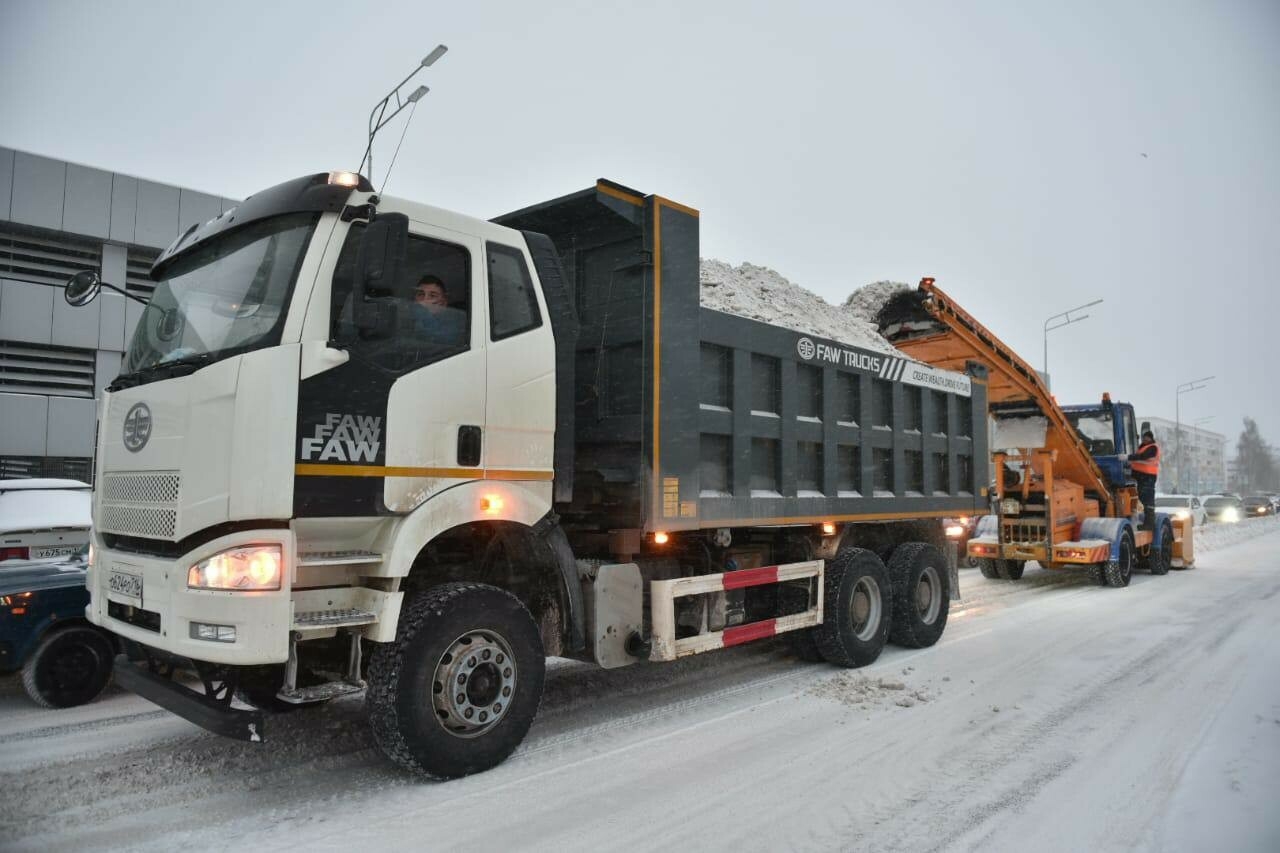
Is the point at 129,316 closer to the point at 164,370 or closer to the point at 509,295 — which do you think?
the point at 164,370

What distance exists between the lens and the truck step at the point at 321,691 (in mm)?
3773

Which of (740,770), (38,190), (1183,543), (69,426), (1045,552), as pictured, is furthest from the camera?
(69,426)

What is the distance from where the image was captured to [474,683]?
4223mm

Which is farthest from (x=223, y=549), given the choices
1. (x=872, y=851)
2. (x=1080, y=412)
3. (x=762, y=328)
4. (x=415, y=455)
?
(x=1080, y=412)

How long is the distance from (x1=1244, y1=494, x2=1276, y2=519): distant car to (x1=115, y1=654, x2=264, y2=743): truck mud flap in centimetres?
4377

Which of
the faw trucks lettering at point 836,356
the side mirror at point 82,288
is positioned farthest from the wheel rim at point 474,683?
the faw trucks lettering at point 836,356

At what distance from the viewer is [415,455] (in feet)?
13.5

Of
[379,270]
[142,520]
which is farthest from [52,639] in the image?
[379,270]

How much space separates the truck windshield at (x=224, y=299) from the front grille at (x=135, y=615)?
1.16m

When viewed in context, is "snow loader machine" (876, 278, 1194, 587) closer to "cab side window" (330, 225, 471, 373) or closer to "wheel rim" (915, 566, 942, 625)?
"wheel rim" (915, 566, 942, 625)

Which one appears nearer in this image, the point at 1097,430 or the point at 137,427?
the point at 137,427

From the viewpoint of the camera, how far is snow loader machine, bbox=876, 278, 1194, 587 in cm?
1155

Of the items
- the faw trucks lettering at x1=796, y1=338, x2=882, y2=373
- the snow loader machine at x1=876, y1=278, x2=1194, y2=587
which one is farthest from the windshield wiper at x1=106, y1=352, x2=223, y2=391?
the snow loader machine at x1=876, y1=278, x2=1194, y2=587

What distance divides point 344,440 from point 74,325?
52.1 ft
